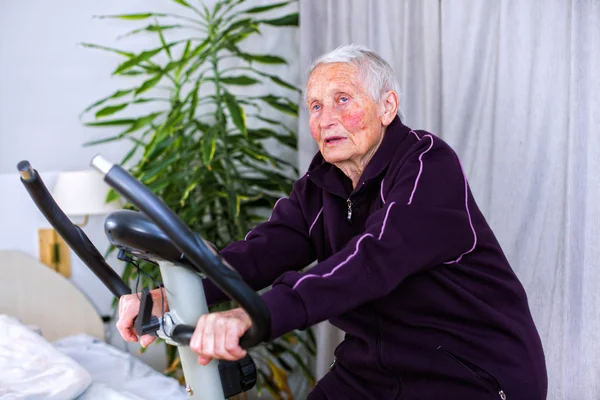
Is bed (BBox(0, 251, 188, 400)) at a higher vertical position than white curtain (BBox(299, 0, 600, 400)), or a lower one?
lower

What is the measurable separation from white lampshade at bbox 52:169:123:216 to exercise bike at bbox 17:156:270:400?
171 centimetres

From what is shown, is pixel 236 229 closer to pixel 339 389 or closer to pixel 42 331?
pixel 42 331

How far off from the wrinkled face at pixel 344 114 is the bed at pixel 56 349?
1.12 m

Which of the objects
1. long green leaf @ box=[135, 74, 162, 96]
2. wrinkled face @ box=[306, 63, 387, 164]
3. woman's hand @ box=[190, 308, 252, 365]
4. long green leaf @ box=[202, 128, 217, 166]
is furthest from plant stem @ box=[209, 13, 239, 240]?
woman's hand @ box=[190, 308, 252, 365]

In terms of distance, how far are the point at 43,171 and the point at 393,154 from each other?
2365 millimetres

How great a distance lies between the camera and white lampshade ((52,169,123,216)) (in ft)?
9.39

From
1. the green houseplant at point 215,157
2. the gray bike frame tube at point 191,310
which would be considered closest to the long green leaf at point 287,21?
the green houseplant at point 215,157

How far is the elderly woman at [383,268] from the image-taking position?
107 cm

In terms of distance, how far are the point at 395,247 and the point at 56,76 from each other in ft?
8.72

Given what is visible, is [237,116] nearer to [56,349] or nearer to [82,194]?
[82,194]

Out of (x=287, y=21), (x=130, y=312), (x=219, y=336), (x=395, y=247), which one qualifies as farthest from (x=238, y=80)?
(x=219, y=336)

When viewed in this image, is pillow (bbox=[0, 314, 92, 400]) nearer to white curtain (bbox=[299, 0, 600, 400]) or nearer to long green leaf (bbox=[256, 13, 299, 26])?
white curtain (bbox=[299, 0, 600, 400])

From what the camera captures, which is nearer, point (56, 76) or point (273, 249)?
point (273, 249)

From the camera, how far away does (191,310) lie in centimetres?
107
